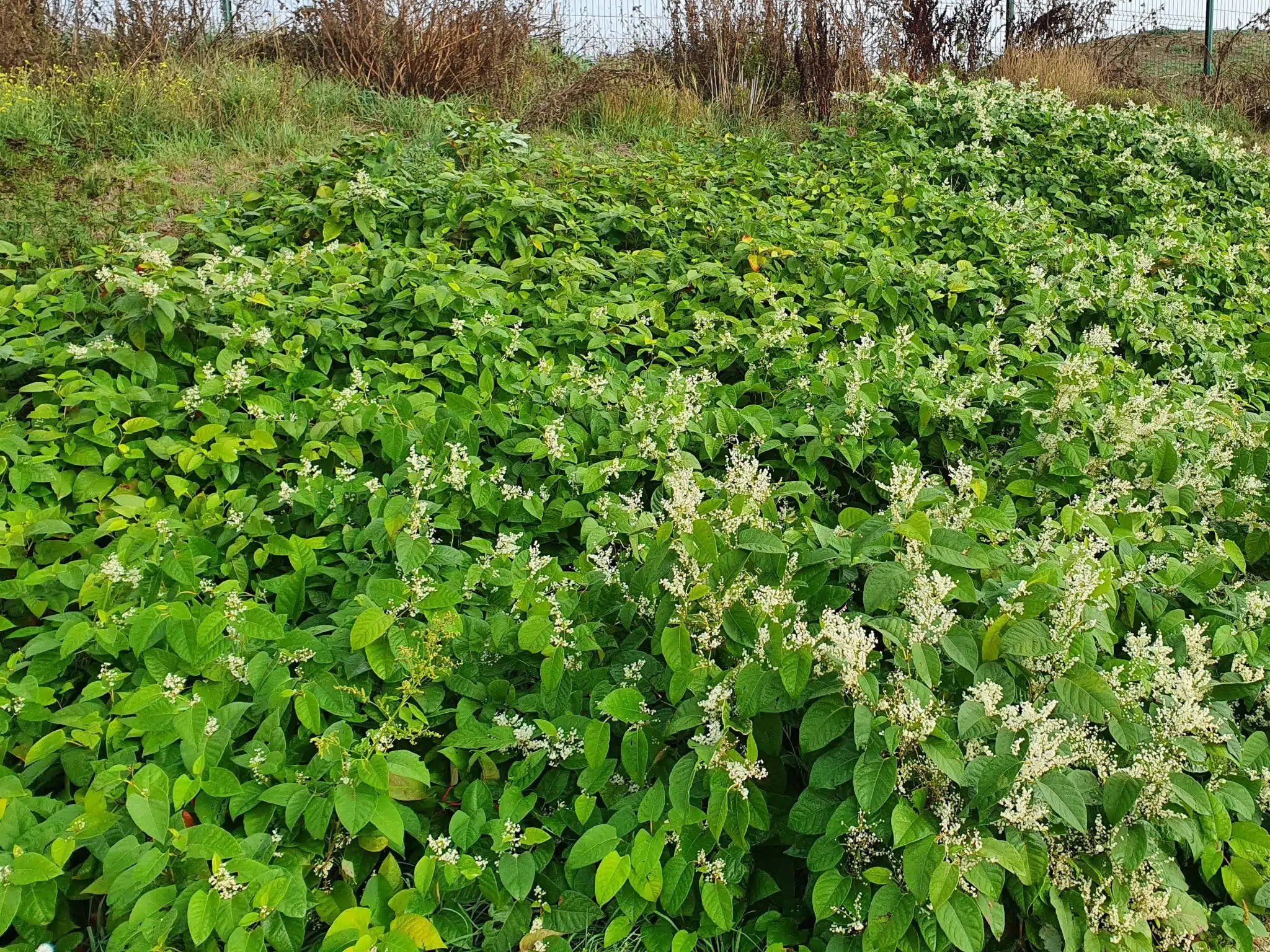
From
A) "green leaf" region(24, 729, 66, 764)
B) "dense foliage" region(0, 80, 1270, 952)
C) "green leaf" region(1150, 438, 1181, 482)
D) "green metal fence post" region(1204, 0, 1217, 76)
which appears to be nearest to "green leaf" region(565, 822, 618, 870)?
"dense foliage" region(0, 80, 1270, 952)

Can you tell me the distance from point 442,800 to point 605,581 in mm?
682

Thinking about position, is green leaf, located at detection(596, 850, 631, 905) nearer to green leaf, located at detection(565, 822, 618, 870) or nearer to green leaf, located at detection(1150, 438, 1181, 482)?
green leaf, located at detection(565, 822, 618, 870)

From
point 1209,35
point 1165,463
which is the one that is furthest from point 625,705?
point 1209,35

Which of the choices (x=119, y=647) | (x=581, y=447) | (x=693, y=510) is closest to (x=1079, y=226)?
(x=581, y=447)

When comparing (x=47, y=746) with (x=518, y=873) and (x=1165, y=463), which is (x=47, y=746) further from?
(x=1165, y=463)

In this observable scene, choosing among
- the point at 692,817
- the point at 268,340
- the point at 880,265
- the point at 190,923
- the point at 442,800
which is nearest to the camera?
the point at 190,923

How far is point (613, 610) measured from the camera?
2.45 metres

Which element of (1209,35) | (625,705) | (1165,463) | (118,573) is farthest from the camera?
(1209,35)

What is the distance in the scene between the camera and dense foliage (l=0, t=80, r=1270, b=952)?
6.10 feet

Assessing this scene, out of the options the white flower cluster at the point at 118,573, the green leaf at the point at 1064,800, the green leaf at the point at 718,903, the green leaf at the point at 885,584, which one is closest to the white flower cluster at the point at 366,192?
the white flower cluster at the point at 118,573

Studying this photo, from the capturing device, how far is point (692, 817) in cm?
191

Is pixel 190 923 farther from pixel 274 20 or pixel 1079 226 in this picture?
Answer: pixel 274 20

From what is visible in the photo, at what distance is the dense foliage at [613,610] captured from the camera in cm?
186

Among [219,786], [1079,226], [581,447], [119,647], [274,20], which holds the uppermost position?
[274,20]
